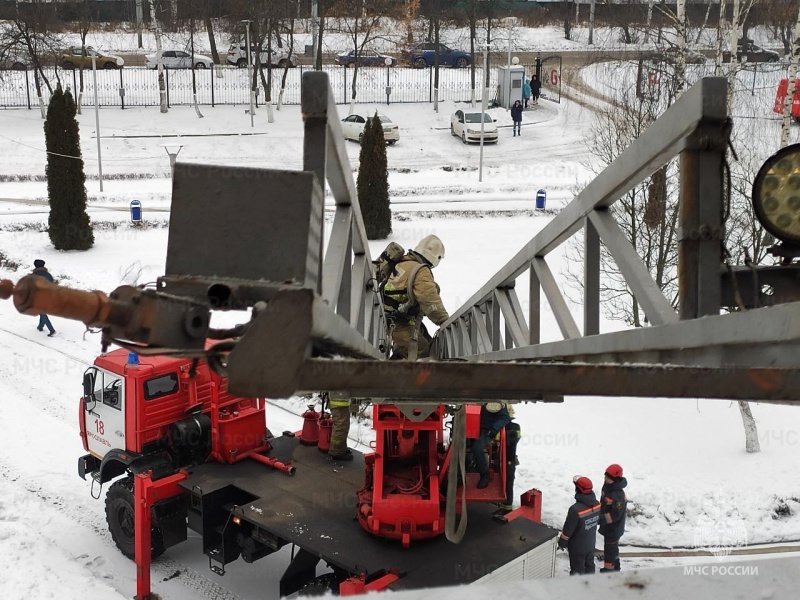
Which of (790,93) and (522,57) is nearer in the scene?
(790,93)

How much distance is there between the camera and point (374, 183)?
809 inches

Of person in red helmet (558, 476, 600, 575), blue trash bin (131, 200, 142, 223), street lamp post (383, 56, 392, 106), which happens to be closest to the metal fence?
street lamp post (383, 56, 392, 106)

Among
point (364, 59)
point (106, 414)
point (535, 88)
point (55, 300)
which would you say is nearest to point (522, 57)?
point (535, 88)

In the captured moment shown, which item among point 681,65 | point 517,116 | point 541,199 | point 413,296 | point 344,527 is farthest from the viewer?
point 517,116

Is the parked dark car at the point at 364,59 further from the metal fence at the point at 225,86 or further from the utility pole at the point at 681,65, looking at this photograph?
the utility pole at the point at 681,65

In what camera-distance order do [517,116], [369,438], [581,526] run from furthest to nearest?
[517,116], [369,438], [581,526]

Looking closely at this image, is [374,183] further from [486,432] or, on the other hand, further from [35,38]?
[35,38]

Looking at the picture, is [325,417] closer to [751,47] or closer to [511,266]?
[511,266]

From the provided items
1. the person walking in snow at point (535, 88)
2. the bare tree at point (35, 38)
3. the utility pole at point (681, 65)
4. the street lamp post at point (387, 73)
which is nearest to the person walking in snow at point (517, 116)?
the person walking in snow at point (535, 88)

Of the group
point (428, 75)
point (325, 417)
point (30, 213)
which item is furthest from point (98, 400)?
point (428, 75)

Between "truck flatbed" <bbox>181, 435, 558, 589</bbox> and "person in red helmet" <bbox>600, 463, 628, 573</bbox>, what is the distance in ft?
3.22

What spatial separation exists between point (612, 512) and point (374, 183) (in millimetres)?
12988

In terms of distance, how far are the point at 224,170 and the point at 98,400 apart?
7.92m

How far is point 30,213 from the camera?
2283cm
